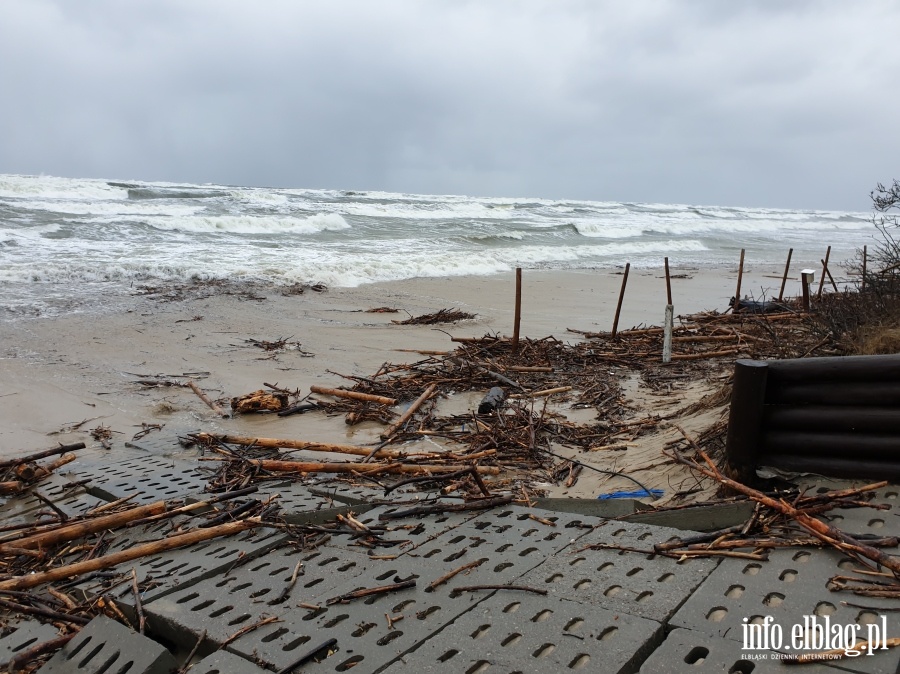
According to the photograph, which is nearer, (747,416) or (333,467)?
(747,416)

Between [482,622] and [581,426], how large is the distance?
11.7 feet

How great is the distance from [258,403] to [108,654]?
13.8 feet

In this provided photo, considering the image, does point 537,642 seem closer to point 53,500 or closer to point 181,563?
point 181,563

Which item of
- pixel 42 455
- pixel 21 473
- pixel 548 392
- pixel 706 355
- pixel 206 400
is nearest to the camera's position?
pixel 21 473

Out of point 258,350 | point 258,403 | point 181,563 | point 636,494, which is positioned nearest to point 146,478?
point 181,563

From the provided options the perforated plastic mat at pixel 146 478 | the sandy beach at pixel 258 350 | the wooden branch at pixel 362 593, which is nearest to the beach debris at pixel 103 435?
the sandy beach at pixel 258 350

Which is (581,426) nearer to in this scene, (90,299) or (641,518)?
(641,518)

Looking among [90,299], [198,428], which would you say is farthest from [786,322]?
[90,299]

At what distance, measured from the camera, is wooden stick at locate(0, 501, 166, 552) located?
3350mm

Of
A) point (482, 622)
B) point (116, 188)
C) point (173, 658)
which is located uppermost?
point (116, 188)

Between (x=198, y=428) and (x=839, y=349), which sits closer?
(x=839, y=349)

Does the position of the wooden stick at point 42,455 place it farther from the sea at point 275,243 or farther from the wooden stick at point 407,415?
the sea at point 275,243

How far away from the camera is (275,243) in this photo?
77.9ft

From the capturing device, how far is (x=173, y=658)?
7.32ft
